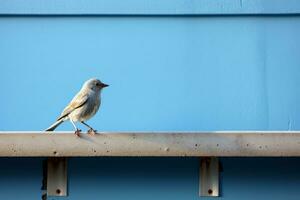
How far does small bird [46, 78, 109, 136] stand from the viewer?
537cm

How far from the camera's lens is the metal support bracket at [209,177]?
522cm

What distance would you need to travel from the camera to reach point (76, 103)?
5.43 m

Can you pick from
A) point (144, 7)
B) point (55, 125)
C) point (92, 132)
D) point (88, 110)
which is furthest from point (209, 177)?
point (144, 7)

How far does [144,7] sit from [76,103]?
0.78 metres

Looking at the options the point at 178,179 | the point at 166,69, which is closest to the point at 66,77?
the point at 166,69

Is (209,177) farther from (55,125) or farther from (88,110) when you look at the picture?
(55,125)

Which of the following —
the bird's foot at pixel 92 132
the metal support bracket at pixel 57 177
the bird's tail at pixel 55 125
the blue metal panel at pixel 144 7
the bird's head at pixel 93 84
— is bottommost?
the metal support bracket at pixel 57 177

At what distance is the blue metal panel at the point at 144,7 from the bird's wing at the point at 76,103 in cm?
56

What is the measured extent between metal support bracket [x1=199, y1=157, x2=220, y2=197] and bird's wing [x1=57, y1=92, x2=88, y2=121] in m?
0.87

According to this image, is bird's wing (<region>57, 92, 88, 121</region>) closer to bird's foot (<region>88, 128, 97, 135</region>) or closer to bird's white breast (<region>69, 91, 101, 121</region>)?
bird's white breast (<region>69, 91, 101, 121</region>)

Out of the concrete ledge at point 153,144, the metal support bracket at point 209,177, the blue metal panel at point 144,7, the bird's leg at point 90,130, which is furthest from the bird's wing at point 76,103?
the metal support bracket at point 209,177

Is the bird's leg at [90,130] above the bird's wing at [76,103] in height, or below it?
below

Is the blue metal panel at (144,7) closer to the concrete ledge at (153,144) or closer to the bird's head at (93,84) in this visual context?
the bird's head at (93,84)

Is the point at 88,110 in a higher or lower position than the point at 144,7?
lower
